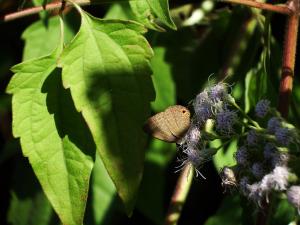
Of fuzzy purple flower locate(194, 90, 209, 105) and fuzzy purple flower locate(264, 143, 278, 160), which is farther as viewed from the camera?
fuzzy purple flower locate(194, 90, 209, 105)

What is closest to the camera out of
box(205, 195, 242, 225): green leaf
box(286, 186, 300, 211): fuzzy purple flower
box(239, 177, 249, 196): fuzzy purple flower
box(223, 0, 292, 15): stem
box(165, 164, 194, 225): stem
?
box(286, 186, 300, 211): fuzzy purple flower

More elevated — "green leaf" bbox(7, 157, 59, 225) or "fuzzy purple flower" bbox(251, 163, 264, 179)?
"fuzzy purple flower" bbox(251, 163, 264, 179)

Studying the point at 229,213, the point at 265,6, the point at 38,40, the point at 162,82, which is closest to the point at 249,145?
the point at 265,6

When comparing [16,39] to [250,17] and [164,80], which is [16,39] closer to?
[164,80]

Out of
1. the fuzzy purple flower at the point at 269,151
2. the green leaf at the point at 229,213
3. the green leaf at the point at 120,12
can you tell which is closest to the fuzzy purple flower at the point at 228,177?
the fuzzy purple flower at the point at 269,151

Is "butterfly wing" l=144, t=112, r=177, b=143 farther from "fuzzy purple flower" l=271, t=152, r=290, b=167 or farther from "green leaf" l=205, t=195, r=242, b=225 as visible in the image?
"green leaf" l=205, t=195, r=242, b=225

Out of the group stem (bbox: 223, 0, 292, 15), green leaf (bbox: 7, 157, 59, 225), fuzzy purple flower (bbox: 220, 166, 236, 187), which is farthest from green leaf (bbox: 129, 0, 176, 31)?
green leaf (bbox: 7, 157, 59, 225)

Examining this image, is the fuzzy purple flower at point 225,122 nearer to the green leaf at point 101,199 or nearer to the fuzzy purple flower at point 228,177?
the fuzzy purple flower at point 228,177
